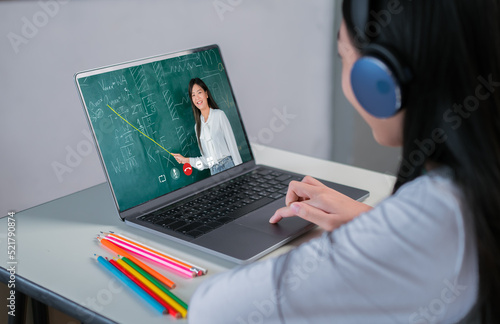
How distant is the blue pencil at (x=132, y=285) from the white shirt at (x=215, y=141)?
12.6 inches

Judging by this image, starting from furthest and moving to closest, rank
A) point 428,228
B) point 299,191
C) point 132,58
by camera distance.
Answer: point 132,58 → point 299,191 → point 428,228

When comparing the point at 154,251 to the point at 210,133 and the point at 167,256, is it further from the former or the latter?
the point at 210,133

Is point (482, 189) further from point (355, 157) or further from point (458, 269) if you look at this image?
point (355, 157)

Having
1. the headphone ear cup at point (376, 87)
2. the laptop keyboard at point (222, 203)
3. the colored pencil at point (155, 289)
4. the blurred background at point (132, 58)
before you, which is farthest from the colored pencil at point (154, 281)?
the blurred background at point (132, 58)

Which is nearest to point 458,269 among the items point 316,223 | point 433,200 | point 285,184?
point 433,200

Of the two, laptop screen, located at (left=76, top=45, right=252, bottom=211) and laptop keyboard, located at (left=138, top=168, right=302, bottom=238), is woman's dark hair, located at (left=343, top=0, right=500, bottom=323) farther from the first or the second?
laptop screen, located at (left=76, top=45, right=252, bottom=211)

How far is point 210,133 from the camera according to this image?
110cm

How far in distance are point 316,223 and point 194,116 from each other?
1.19 feet

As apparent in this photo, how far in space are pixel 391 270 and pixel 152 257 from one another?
41 cm

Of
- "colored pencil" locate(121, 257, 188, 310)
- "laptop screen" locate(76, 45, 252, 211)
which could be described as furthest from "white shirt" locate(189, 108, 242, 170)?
"colored pencil" locate(121, 257, 188, 310)

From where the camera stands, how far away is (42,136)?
1.46m

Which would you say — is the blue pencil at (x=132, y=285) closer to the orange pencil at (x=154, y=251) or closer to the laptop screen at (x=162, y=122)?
the orange pencil at (x=154, y=251)

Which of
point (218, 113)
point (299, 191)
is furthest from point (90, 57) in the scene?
point (299, 191)

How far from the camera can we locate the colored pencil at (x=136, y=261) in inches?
29.4
